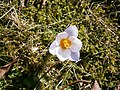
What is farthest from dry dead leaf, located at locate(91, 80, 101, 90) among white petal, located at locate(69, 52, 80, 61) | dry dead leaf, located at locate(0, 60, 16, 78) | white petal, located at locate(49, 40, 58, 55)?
→ dry dead leaf, located at locate(0, 60, 16, 78)

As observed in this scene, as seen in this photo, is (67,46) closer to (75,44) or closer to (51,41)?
(75,44)

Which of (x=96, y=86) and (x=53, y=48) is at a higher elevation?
(x=53, y=48)

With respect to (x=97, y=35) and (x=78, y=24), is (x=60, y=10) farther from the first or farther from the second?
(x=97, y=35)

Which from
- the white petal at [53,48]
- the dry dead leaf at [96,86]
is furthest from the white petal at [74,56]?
the dry dead leaf at [96,86]

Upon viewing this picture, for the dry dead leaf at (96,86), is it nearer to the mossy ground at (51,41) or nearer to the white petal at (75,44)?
the mossy ground at (51,41)

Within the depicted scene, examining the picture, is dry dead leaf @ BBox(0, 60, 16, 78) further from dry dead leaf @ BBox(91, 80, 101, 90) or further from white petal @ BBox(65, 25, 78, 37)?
dry dead leaf @ BBox(91, 80, 101, 90)

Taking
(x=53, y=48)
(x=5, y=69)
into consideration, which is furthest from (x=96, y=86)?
(x=5, y=69)
